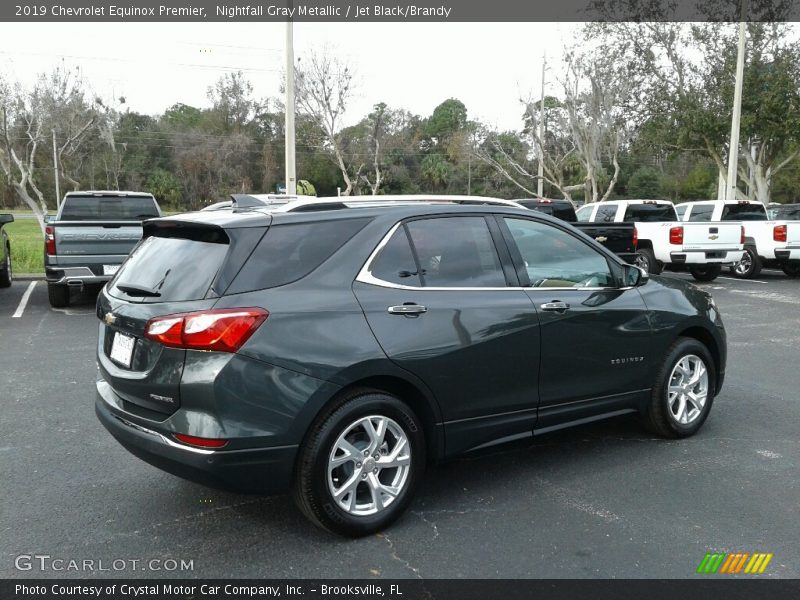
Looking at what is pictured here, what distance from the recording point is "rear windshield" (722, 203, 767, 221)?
1656 centimetres

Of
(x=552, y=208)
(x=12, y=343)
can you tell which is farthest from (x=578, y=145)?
(x=12, y=343)

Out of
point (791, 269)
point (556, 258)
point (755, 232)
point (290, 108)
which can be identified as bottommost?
point (791, 269)

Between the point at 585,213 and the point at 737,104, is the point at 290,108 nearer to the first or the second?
the point at 585,213

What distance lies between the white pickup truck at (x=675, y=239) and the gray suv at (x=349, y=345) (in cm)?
1142

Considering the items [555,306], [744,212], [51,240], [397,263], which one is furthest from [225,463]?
[744,212]

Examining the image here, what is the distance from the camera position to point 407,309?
3.78 meters

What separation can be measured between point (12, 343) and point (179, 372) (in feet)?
21.3


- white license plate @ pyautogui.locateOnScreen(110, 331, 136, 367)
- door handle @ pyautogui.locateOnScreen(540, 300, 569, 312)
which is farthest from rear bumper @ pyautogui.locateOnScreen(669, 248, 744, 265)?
white license plate @ pyautogui.locateOnScreen(110, 331, 136, 367)

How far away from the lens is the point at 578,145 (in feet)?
99.9

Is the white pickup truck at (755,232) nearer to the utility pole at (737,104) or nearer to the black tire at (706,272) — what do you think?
the black tire at (706,272)

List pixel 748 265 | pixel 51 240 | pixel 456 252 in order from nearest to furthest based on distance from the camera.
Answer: pixel 456 252 < pixel 51 240 < pixel 748 265

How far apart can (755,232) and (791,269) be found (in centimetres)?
167
